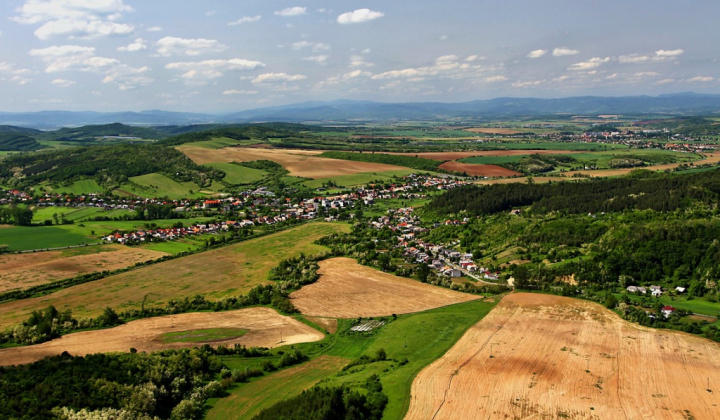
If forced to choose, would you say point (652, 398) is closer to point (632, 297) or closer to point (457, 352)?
point (457, 352)

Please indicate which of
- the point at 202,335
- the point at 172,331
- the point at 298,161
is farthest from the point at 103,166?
the point at 202,335

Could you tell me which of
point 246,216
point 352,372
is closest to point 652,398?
point 352,372

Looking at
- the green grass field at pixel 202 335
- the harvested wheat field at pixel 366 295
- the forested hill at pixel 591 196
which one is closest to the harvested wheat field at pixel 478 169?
the forested hill at pixel 591 196

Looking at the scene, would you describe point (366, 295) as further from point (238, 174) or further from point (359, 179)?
point (238, 174)

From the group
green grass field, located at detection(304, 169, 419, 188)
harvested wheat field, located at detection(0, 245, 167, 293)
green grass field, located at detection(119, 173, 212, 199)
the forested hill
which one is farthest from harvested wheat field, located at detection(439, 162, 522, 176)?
harvested wheat field, located at detection(0, 245, 167, 293)

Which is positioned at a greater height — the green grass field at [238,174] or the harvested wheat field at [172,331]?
the green grass field at [238,174]

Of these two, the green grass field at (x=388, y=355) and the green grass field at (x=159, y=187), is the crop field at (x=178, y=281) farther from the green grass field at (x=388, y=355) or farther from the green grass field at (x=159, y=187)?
the green grass field at (x=159, y=187)

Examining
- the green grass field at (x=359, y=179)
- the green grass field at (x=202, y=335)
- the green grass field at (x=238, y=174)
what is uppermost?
the green grass field at (x=238, y=174)
